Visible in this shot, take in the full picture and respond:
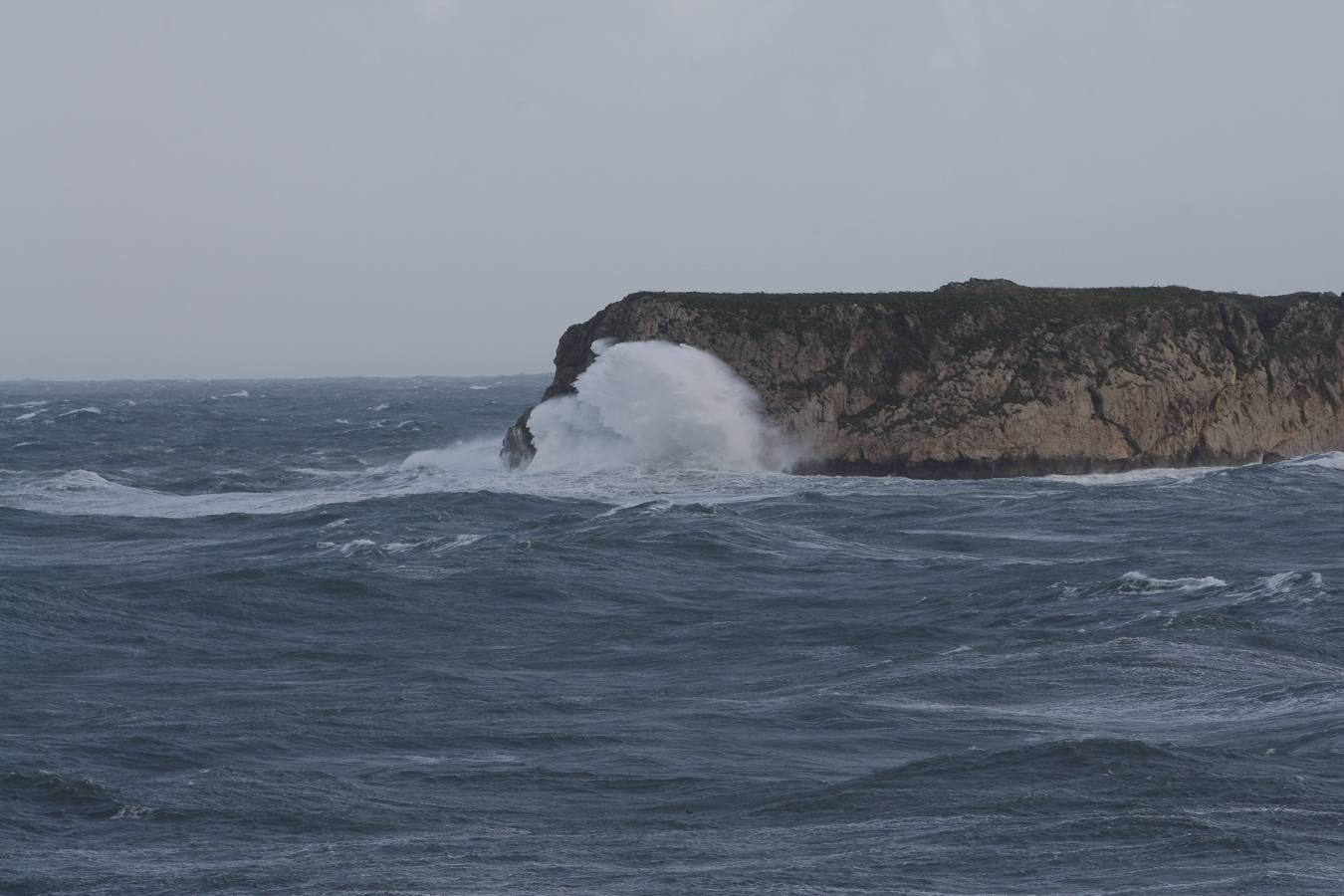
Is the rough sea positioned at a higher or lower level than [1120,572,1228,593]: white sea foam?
lower

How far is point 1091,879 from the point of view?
1254 cm

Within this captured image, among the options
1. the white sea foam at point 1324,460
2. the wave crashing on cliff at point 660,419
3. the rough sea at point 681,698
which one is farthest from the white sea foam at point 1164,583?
the white sea foam at point 1324,460

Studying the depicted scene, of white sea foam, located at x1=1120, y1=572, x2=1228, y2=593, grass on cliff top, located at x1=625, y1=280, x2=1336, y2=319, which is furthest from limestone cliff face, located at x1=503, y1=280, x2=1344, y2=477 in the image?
white sea foam, located at x1=1120, y1=572, x2=1228, y2=593

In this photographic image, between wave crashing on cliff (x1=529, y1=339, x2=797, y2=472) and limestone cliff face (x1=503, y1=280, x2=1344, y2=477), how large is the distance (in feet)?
2.05

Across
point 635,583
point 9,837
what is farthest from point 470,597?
point 9,837

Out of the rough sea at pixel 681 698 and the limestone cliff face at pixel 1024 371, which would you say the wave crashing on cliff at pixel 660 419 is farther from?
the rough sea at pixel 681 698

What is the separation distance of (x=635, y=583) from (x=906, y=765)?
12373mm

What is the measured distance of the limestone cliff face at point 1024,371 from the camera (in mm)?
45125

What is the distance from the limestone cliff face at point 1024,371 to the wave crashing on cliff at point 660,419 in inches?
Answer: 24.6

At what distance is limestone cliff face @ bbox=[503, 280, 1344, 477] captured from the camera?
148 ft

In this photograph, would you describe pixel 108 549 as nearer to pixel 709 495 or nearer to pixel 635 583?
pixel 635 583

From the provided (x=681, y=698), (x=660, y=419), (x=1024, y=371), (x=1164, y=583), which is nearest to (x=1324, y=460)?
(x=1024, y=371)

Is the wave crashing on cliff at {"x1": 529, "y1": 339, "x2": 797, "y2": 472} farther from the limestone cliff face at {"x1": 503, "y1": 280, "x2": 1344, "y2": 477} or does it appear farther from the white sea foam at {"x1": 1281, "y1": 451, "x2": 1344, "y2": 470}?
the white sea foam at {"x1": 1281, "y1": 451, "x2": 1344, "y2": 470}

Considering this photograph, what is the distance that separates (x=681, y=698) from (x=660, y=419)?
88.6 ft
